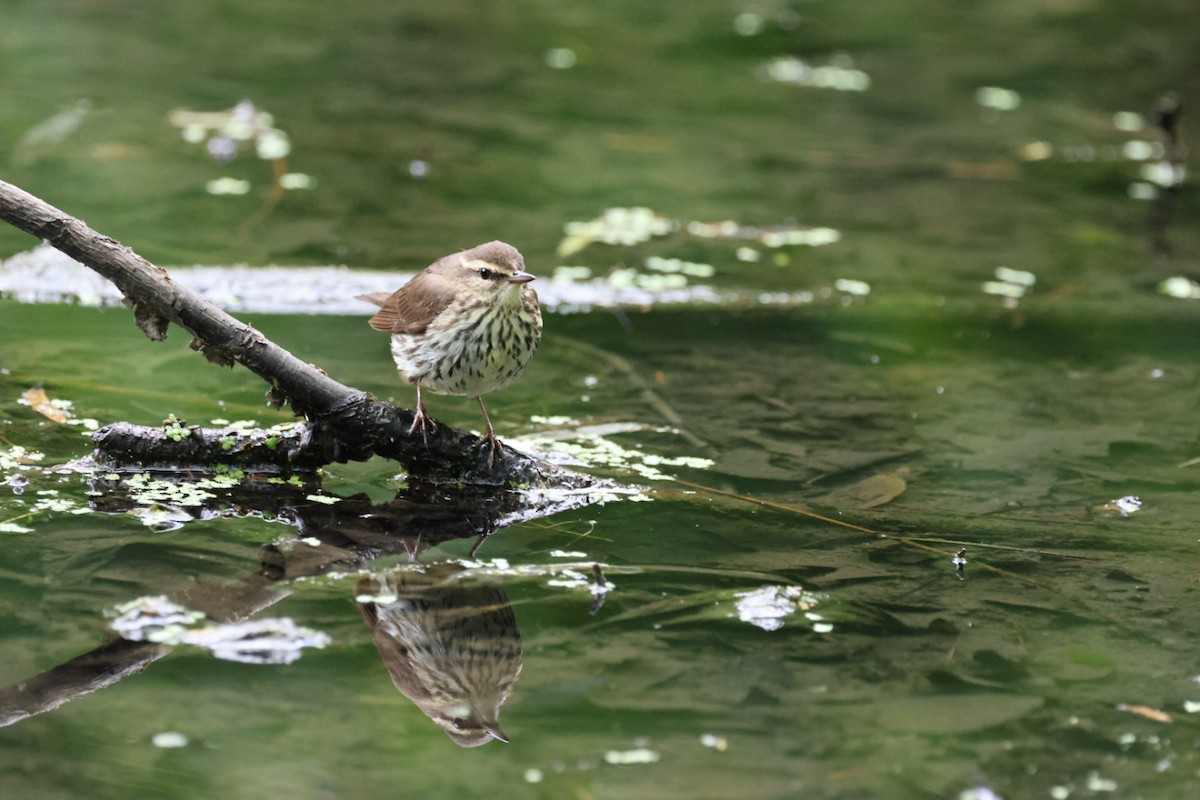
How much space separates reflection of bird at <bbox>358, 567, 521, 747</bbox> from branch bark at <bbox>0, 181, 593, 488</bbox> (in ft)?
2.33

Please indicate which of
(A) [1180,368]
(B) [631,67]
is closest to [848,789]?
(A) [1180,368]

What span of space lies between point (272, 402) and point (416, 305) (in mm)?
630

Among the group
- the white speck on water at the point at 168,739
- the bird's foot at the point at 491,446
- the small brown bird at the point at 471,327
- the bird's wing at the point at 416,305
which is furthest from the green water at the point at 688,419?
the bird's wing at the point at 416,305

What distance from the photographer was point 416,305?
16.6ft

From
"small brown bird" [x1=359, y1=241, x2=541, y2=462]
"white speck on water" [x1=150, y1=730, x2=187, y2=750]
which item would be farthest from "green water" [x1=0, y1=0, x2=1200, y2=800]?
"small brown bird" [x1=359, y1=241, x2=541, y2=462]

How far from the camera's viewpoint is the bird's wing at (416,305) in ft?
16.3

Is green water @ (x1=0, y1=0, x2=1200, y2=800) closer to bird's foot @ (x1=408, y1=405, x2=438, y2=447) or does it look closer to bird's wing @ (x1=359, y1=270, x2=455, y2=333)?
bird's foot @ (x1=408, y1=405, x2=438, y2=447)

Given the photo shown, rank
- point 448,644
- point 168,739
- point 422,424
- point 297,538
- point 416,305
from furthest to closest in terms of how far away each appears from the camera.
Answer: point 416,305, point 422,424, point 297,538, point 448,644, point 168,739

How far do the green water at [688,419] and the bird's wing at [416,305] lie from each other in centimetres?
53

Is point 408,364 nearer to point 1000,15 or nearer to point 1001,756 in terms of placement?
point 1001,756

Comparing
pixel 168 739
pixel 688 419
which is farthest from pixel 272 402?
pixel 688 419

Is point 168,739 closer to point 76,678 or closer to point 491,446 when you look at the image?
point 76,678

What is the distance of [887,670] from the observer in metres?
3.92

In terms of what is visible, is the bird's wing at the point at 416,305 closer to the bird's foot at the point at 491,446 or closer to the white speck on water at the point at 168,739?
the bird's foot at the point at 491,446
